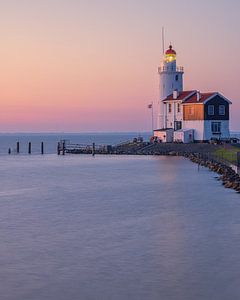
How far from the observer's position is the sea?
1314cm

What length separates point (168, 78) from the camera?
71062 mm

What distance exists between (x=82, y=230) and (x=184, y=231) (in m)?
3.48

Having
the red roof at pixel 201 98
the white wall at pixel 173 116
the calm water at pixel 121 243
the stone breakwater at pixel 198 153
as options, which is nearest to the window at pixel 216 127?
the red roof at pixel 201 98

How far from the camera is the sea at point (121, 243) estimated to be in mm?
13141

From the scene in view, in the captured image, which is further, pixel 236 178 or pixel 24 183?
pixel 24 183

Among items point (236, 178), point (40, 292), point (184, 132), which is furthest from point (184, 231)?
point (184, 132)

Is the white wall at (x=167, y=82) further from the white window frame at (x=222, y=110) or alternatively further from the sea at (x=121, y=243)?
the sea at (x=121, y=243)

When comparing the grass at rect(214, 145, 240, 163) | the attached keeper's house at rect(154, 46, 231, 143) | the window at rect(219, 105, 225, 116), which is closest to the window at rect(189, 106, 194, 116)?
the attached keeper's house at rect(154, 46, 231, 143)

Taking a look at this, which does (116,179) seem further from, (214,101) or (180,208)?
(214,101)

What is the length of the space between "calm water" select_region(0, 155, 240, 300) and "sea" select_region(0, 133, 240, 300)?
0.9 inches

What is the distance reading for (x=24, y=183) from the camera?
4066 centimetres

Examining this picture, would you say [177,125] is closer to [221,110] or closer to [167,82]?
[221,110]

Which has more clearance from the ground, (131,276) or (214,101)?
(214,101)

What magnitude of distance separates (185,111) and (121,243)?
51177 mm
